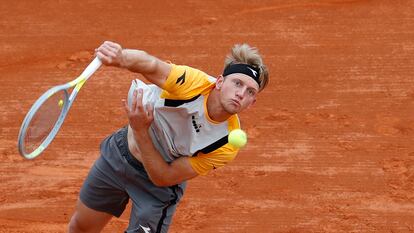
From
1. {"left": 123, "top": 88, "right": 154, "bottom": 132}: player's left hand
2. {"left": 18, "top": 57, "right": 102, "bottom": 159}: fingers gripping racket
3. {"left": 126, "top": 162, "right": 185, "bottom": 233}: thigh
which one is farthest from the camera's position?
{"left": 126, "top": 162, "right": 185, "bottom": 233}: thigh

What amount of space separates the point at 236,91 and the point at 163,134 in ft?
2.06

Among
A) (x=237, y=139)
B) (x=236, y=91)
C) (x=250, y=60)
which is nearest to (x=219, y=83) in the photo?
(x=236, y=91)

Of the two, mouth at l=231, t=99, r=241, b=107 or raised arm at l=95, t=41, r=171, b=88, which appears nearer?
raised arm at l=95, t=41, r=171, b=88

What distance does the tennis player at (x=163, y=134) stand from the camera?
5.58 m

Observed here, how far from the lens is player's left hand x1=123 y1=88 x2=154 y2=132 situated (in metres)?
5.51

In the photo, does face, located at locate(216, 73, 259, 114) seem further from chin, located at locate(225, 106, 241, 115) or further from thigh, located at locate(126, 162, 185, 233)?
thigh, located at locate(126, 162, 185, 233)

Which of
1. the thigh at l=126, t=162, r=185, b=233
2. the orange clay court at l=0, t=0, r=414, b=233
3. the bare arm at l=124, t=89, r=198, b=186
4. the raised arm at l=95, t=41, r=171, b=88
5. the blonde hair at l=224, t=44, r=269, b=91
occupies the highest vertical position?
the raised arm at l=95, t=41, r=171, b=88

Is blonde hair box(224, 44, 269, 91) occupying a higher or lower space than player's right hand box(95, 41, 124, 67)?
lower

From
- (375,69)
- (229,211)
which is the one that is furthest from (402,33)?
(229,211)

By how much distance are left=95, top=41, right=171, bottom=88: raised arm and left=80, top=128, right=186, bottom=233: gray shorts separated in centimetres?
85

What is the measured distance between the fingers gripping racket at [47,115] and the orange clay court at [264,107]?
2.11m

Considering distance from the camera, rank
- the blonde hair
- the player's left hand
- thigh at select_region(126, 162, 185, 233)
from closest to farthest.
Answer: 1. the player's left hand
2. the blonde hair
3. thigh at select_region(126, 162, 185, 233)

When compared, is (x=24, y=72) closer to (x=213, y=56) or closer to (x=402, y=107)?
(x=213, y=56)

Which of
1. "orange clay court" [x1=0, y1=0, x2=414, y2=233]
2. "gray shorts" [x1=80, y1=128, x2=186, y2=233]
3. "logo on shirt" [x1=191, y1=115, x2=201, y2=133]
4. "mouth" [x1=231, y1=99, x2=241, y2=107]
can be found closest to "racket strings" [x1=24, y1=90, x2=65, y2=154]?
"gray shorts" [x1=80, y1=128, x2=186, y2=233]
